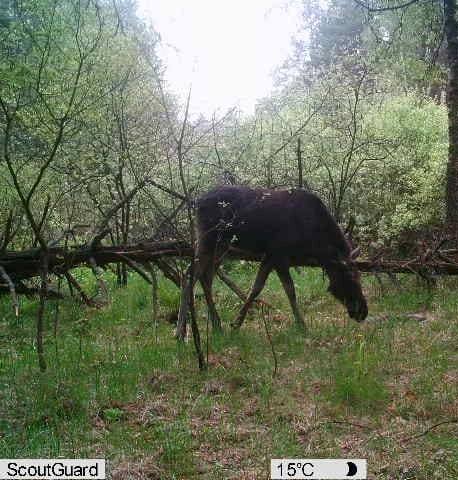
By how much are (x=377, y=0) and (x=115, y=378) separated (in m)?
7.61

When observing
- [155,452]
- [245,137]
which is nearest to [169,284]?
[245,137]

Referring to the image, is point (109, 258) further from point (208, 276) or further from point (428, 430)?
point (428, 430)

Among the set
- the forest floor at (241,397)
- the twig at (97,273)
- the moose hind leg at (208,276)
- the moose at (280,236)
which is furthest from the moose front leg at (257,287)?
the twig at (97,273)

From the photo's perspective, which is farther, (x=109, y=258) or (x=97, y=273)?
(x=109, y=258)

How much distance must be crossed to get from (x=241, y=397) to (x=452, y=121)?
6.85m

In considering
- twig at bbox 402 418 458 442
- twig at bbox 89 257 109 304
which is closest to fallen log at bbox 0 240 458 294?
twig at bbox 89 257 109 304

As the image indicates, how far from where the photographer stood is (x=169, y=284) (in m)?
10.9

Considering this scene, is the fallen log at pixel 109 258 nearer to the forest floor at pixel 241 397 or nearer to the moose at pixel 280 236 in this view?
the moose at pixel 280 236

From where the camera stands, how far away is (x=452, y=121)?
392 inches

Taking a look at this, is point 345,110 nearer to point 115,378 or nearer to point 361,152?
point 361,152

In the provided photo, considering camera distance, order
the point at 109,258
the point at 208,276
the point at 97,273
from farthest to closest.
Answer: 1. the point at 208,276
2. the point at 109,258
3. the point at 97,273
